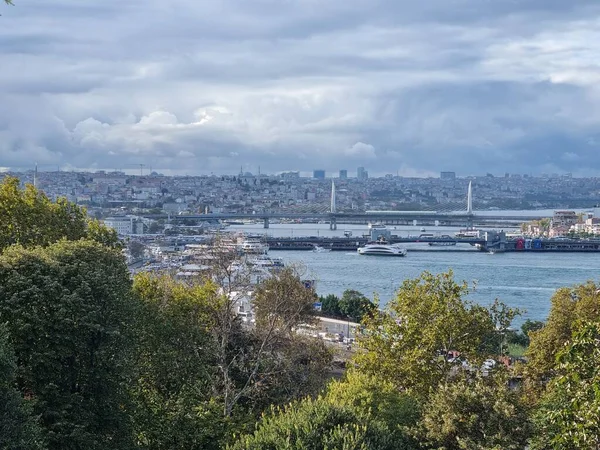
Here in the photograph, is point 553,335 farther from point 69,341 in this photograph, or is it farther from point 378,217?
point 378,217

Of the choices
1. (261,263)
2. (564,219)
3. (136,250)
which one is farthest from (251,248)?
(564,219)

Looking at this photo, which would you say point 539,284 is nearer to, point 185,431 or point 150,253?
point 150,253

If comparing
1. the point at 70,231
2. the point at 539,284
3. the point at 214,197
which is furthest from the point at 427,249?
the point at 214,197

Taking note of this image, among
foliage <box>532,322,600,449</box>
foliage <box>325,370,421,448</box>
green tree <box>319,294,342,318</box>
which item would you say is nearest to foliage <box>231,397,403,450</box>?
foliage <box>325,370,421,448</box>

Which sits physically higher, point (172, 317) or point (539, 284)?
point (172, 317)

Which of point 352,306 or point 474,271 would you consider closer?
point 352,306

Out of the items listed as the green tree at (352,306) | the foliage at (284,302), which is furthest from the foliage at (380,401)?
the green tree at (352,306)

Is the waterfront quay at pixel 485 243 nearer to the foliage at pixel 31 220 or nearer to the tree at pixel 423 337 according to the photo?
the foliage at pixel 31 220
